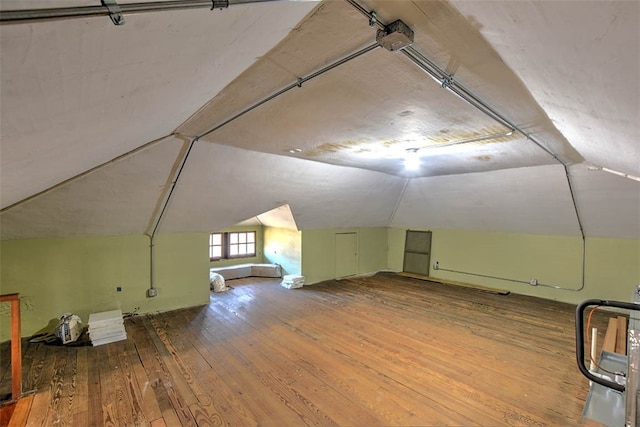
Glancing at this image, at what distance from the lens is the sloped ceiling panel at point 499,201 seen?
14.7 feet

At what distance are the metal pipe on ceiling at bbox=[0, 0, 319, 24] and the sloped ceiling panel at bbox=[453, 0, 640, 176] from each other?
2.97 feet

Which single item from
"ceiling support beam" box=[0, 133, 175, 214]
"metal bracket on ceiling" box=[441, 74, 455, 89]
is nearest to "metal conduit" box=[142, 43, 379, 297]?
"ceiling support beam" box=[0, 133, 175, 214]

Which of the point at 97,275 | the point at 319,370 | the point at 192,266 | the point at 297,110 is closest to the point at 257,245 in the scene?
the point at 192,266

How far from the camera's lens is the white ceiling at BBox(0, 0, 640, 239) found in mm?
935

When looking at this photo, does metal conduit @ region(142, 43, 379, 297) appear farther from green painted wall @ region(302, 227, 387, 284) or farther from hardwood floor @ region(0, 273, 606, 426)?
green painted wall @ region(302, 227, 387, 284)

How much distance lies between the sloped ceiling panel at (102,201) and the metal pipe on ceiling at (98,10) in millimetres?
2324

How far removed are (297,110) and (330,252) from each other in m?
4.79

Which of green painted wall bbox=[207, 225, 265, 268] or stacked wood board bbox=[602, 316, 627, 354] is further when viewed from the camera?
green painted wall bbox=[207, 225, 265, 268]

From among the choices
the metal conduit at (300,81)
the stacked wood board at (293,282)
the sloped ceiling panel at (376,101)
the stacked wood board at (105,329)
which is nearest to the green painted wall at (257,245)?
the stacked wood board at (293,282)

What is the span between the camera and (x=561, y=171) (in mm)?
4055

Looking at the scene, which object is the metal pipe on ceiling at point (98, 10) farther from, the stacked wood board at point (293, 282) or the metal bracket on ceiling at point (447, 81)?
the stacked wood board at point (293, 282)

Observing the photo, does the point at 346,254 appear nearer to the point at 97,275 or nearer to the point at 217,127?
the point at 97,275

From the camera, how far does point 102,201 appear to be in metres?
3.63

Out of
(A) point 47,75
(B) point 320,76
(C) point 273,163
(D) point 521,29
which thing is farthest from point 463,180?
(A) point 47,75
